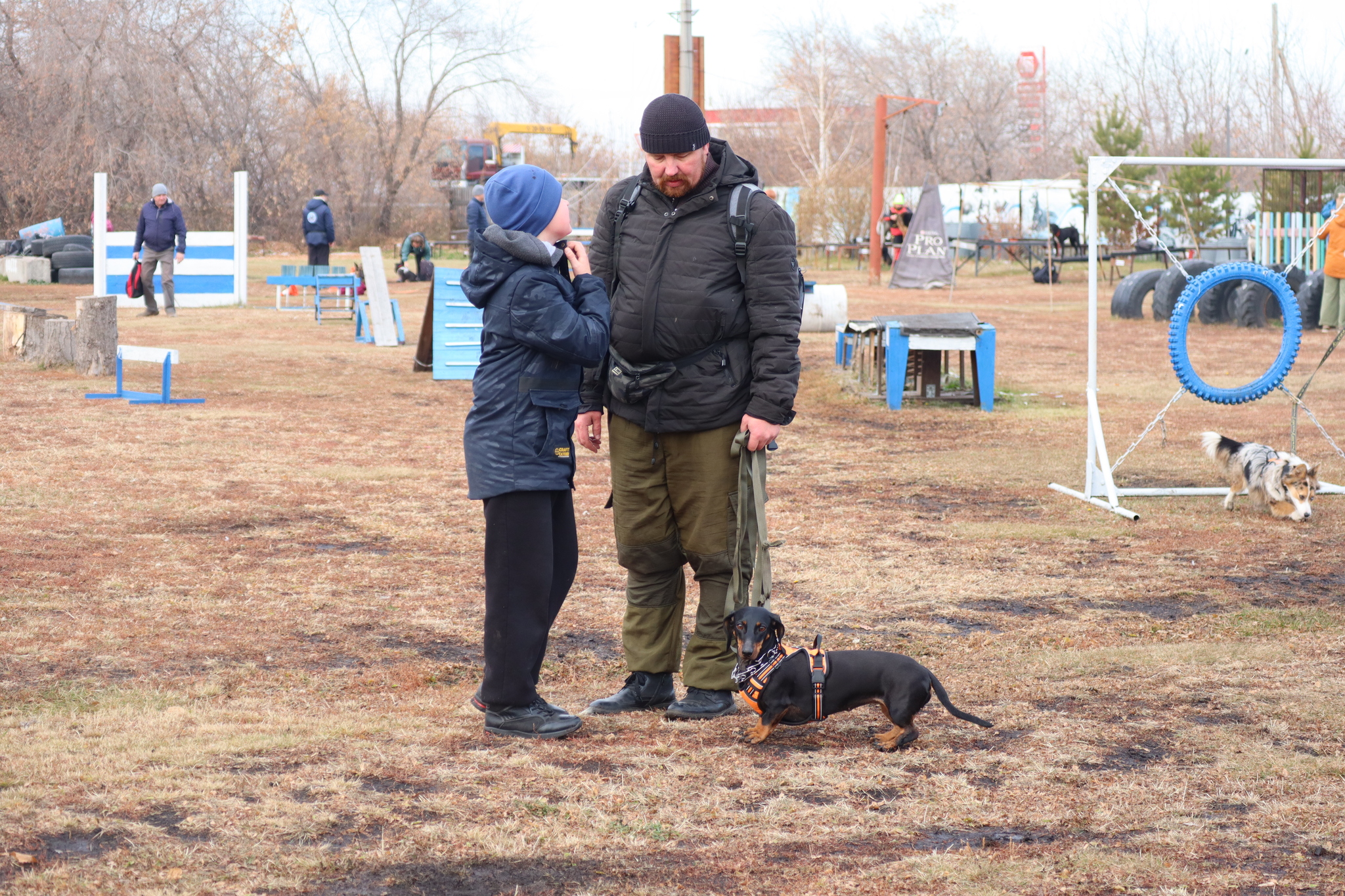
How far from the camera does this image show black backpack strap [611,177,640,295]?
3.93 meters

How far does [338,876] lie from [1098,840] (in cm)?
171

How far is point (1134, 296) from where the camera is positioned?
2119 cm

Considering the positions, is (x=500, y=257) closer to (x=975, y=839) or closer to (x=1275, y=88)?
(x=975, y=839)

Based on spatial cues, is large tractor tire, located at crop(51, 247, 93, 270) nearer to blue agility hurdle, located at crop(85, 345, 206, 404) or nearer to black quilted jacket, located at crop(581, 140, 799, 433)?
blue agility hurdle, located at crop(85, 345, 206, 404)

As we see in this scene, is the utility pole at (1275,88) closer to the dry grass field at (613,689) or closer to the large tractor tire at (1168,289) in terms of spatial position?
the large tractor tire at (1168,289)

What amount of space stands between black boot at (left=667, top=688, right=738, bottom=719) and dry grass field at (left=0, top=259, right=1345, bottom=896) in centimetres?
8

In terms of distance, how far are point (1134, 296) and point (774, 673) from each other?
1911 centimetres

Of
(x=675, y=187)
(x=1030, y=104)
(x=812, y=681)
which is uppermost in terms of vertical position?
(x=1030, y=104)

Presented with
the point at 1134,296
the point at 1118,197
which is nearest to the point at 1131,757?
the point at 1134,296

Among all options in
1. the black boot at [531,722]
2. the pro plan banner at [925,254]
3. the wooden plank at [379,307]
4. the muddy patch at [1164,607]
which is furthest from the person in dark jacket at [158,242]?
the black boot at [531,722]

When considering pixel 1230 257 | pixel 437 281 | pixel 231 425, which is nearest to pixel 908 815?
pixel 231 425

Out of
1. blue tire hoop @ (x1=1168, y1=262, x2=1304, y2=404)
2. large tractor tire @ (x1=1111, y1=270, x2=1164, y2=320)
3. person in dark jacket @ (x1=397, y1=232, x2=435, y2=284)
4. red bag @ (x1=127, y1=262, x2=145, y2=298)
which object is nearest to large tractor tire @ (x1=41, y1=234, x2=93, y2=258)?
person in dark jacket @ (x1=397, y1=232, x2=435, y2=284)

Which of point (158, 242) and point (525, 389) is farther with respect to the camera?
point (158, 242)

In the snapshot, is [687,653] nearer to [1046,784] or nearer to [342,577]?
[1046,784]
